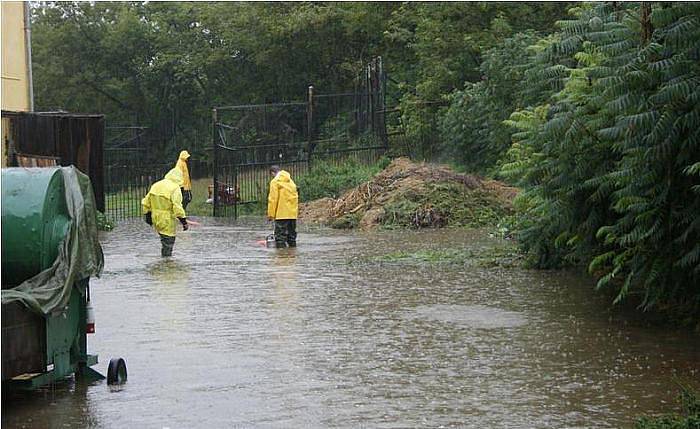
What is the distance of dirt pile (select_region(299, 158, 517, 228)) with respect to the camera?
84.8 feet

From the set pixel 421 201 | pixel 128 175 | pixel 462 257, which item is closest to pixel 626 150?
pixel 462 257

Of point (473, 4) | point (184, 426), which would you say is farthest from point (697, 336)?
point (473, 4)

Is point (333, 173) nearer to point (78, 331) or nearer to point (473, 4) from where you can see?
point (473, 4)

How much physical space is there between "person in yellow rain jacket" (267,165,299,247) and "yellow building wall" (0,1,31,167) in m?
5.47

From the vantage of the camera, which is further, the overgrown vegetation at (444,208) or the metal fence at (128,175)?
the metal fence at (128,175)

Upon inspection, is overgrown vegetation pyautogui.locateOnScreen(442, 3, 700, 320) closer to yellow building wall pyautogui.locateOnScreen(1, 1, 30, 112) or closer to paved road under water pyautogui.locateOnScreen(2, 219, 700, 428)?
paved road under water pyautogui.locateOnScreen(2, 219, 700, 428)

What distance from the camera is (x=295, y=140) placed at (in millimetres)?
42844

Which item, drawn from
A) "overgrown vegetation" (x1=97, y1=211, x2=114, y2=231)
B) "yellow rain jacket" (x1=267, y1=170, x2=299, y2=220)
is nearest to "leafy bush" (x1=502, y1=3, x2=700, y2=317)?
"yellow rain jacket" (x1=267, y1=170, x2=299, y2=220)

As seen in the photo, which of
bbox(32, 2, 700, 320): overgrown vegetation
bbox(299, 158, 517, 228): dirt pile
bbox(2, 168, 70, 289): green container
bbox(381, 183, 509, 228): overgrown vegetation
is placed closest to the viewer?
bbox(2, 168, 70, 289): green container

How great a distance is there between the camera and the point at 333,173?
34.4m

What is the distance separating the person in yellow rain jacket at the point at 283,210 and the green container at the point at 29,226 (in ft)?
41.0

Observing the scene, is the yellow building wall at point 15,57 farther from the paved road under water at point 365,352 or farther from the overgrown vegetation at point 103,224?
the paved road under water at point 365,352

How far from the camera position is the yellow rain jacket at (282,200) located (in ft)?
70.5

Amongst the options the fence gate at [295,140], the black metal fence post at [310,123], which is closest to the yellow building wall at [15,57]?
the fence gate at [295,140]
